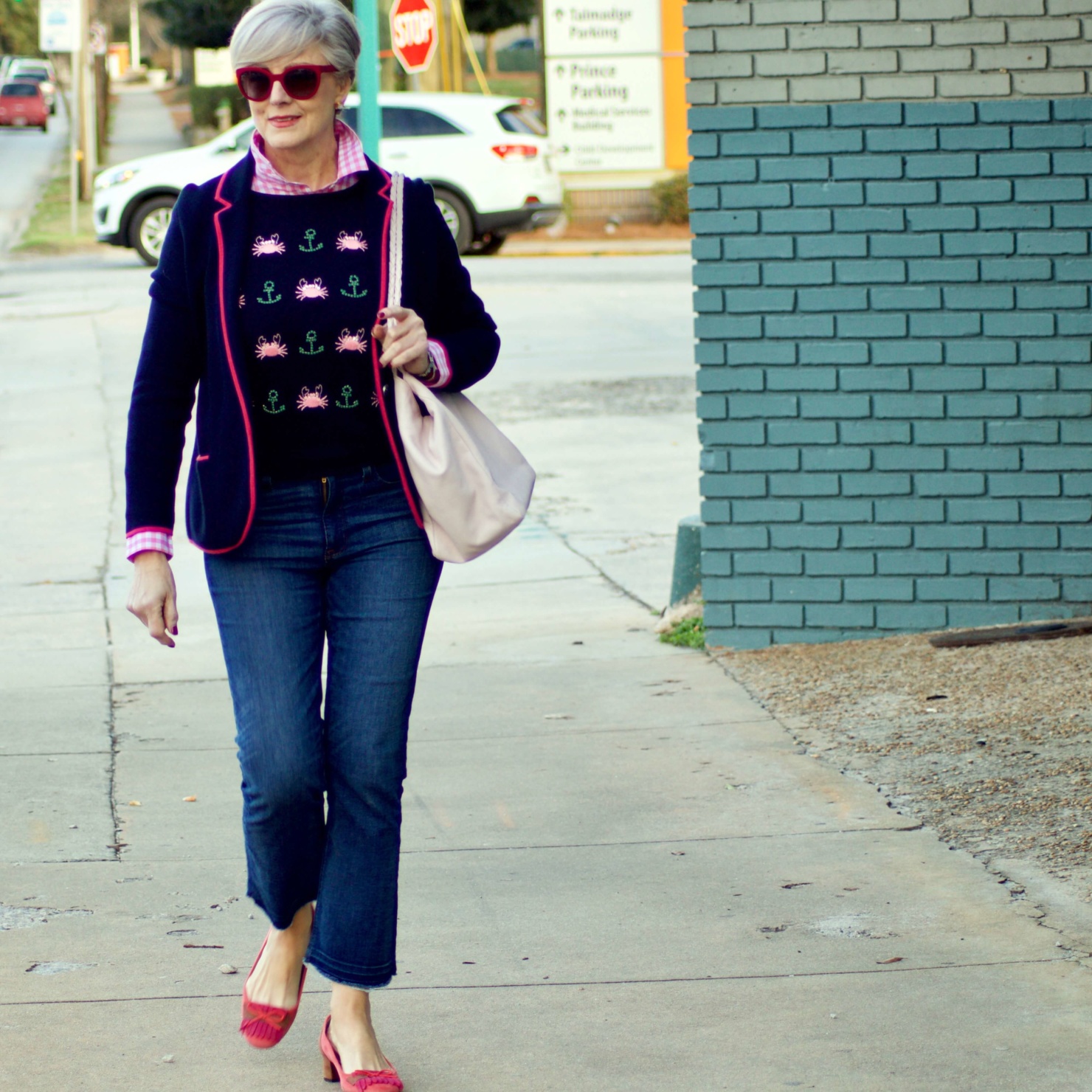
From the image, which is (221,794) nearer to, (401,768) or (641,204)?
(401,768)

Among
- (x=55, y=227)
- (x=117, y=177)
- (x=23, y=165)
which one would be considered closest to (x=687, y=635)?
(x=117, y=177)

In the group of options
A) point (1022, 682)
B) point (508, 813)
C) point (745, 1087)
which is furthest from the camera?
point (1022, 682)

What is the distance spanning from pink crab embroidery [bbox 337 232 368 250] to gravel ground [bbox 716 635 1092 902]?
2112 millimetres

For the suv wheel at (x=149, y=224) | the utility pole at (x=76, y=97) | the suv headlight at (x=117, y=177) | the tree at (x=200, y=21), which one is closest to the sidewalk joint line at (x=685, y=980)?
the suv wheel at (x=149, y=224)

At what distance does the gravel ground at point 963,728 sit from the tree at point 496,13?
120ft

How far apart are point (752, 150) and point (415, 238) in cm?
318

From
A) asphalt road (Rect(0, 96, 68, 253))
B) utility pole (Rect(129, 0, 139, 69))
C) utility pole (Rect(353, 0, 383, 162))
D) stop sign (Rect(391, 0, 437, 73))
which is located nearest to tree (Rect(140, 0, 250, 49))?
asphalt road (Rect(0, 96, 68, 253))

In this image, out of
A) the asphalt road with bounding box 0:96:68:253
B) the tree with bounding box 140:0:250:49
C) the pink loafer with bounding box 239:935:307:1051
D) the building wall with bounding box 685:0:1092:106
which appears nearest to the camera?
the pink loafer with bounding box 239:935:307:1051

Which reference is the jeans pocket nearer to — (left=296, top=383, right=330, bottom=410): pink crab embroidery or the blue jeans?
the blue jeans

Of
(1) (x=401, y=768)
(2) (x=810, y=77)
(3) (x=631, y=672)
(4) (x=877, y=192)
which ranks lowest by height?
(3) (x=631, y=672)

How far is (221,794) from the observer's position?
4.91 meters

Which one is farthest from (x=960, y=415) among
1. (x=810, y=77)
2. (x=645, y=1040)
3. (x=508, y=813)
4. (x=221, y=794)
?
(x=645, y=1040)

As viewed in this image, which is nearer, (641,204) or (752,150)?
(752,150)

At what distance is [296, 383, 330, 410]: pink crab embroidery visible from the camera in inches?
119
